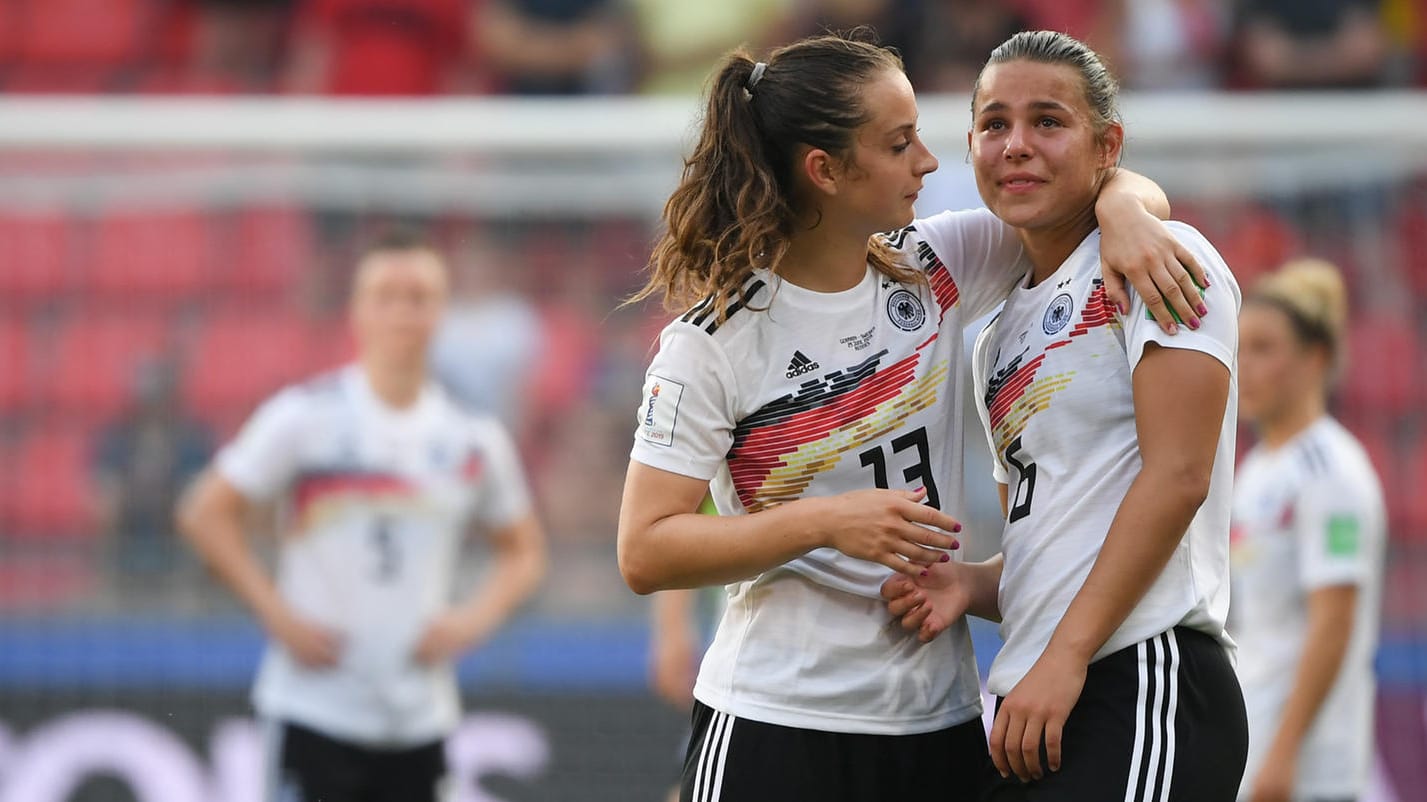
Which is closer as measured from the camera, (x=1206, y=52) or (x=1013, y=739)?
(x=1013, y=739)

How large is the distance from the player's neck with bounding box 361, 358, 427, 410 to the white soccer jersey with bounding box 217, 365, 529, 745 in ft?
0.08

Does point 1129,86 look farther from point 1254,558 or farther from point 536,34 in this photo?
point 1254,558

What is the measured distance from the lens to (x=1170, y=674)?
2.01m

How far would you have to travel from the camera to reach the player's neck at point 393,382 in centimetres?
494

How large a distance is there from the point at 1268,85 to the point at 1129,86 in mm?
609

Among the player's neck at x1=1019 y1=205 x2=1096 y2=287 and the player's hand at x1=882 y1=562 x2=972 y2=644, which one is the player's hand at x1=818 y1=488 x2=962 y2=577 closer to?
the player's hand at x1=882 y1=562 x2=972 y2=644

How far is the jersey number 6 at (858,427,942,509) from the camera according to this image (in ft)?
7.10

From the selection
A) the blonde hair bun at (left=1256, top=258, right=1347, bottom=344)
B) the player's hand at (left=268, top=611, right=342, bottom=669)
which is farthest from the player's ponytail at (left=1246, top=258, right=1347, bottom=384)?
the player's hand at (left=268, top=611, right=342, bottom=669)

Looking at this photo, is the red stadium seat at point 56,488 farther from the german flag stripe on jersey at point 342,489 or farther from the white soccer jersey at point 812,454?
the white soccer jersey at point 812,454

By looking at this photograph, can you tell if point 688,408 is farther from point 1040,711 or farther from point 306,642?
point 306,642

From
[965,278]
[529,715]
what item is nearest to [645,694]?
[529,715]

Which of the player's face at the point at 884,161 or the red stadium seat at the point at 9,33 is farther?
the red stadium seat at the point at 9,33

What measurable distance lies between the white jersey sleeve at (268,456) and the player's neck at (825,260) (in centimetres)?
294

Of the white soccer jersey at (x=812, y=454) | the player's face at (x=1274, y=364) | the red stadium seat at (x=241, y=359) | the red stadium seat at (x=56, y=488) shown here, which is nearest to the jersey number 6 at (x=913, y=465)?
the white soccer jersey at (x=812, y=454)
